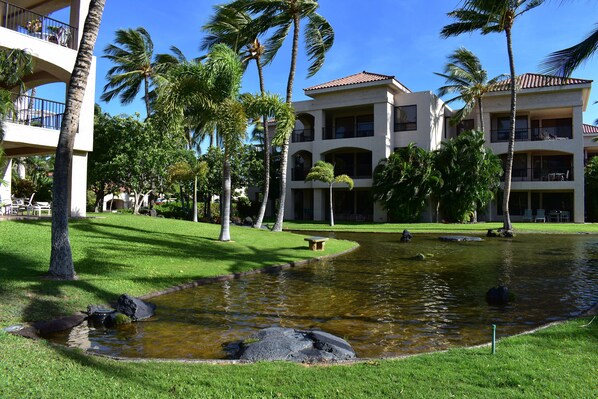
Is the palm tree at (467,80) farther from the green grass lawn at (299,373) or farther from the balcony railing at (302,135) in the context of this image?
the green grass lawn at (299,373)

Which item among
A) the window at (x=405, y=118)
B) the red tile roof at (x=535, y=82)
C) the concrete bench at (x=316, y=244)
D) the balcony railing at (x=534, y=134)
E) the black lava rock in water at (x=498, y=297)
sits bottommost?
the black lava rock in water at (x=498, y=297)

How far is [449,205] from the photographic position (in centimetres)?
3222

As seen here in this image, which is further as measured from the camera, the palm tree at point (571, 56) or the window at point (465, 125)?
the window at point (465, 125)

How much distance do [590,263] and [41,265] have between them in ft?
48.9

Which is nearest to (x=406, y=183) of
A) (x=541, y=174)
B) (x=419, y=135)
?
(x=419, y=135)

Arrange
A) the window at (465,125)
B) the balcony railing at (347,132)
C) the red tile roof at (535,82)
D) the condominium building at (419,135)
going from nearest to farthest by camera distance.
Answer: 1. the red tile roof at (535,82)
2. the condominium building at (419,135)
3. the balcony railing at (347,132)
4. the window at (465,125)

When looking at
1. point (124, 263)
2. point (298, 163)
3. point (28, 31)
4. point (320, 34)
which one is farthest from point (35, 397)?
point (298, 163)

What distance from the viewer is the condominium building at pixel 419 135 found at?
33594 mm

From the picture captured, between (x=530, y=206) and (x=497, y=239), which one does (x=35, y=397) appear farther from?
(x=530, y=206)

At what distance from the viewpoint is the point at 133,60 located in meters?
34.6

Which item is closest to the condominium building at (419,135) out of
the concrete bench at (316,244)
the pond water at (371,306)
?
the concrete bench at (316,244)

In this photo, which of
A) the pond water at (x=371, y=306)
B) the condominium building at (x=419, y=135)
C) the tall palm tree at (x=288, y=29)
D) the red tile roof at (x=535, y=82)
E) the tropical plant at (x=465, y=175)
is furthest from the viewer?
the condominium building at (x=419, y=135)

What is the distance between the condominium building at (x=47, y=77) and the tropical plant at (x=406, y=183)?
21.0 m

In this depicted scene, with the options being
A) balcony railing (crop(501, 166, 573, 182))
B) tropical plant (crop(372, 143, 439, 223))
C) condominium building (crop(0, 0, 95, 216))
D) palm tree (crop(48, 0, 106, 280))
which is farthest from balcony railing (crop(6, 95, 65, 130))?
balcony railing (crop(501, 166, 573, 182))
